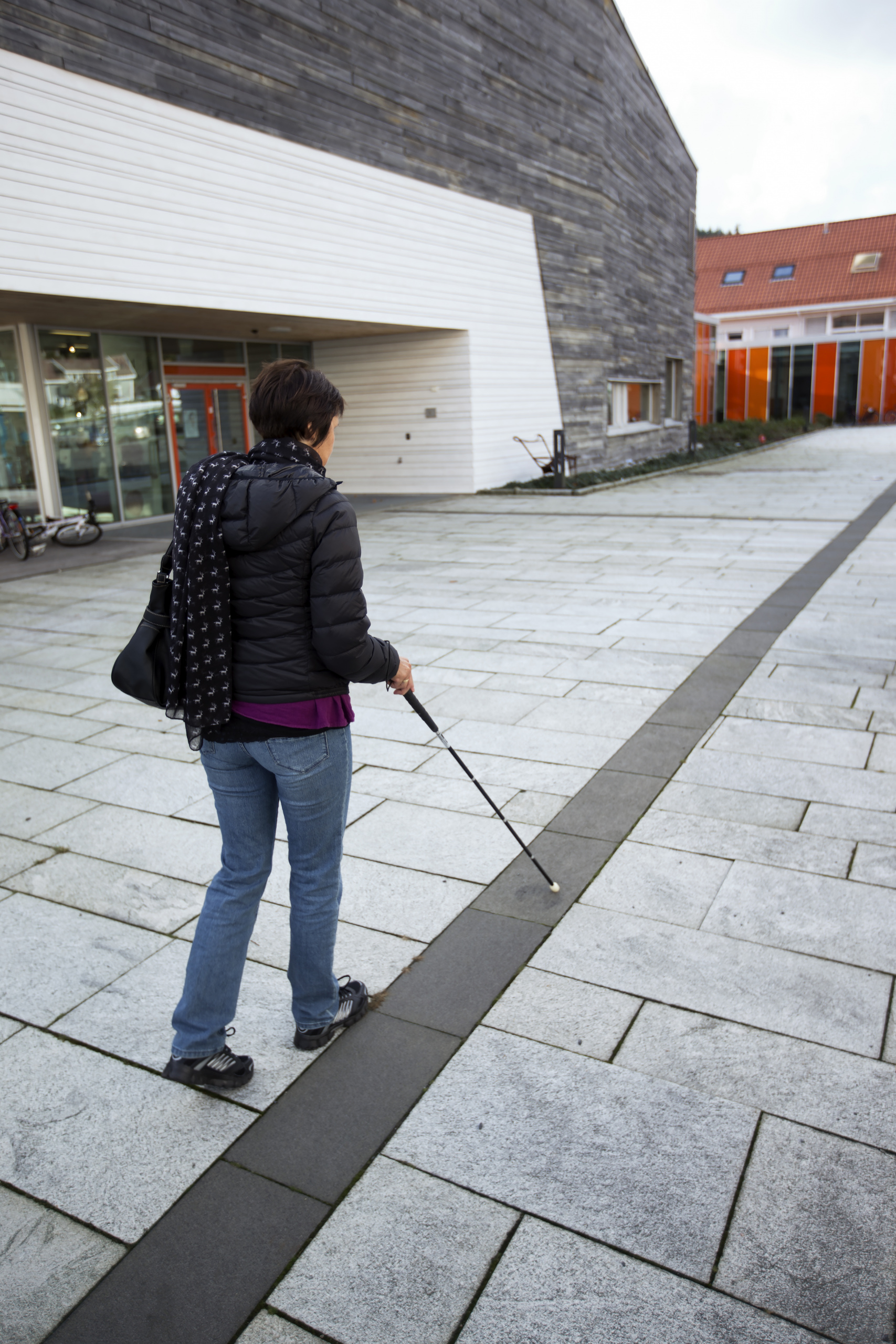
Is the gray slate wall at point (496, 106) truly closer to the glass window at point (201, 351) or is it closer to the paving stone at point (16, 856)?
the glass window at point (201, 351)

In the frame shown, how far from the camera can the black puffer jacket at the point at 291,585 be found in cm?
222

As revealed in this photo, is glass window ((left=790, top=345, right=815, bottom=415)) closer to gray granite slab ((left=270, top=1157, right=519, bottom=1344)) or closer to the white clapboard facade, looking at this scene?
the white clapboard facade

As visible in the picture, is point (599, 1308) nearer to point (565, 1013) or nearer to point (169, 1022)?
point (565, 1013)

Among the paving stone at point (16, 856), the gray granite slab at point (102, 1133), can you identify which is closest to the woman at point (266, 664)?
the gray granite slab at point (102, 1133)

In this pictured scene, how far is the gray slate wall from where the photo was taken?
35.8 ft

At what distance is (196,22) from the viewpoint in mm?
11227

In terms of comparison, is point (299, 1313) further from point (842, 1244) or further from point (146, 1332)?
point (842, 1244)

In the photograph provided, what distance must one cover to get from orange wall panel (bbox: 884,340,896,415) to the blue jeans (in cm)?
4359

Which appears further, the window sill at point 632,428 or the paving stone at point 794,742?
the window sill at point 632,428

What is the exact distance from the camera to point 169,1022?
2891mm

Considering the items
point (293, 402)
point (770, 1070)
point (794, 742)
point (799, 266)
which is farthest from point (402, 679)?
point (799, 266)

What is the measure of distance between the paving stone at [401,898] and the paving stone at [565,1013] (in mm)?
442

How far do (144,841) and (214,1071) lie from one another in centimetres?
173

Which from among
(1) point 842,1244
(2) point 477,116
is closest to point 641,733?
(1) point 842,1244
